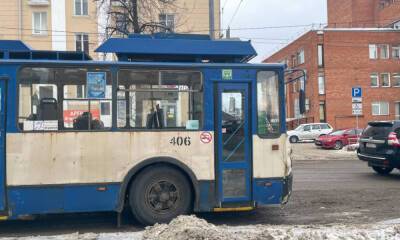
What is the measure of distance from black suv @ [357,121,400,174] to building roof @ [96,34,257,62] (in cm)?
725

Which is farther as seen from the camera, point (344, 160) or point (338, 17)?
point (338, 17)

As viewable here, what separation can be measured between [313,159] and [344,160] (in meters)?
1.48

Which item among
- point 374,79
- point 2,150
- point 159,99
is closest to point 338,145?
point 374,79

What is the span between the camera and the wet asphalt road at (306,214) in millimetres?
8328

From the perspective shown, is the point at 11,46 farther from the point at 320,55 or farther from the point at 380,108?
the point at 380,108

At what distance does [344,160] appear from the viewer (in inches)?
907

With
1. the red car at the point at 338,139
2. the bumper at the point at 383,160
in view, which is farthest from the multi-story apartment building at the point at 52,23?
the bumper at the point at 383,160

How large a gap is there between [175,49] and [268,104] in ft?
6.11

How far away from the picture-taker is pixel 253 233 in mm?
6680

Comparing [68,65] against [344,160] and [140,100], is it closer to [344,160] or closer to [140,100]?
[140,100]

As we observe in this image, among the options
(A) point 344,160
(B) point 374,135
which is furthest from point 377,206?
(A) point 344,160

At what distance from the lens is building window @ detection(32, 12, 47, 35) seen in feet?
132

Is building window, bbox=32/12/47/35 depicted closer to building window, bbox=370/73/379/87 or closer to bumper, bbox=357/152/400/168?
bumper, bbox=357/152/400/168

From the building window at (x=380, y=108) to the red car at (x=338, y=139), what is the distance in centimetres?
2084
